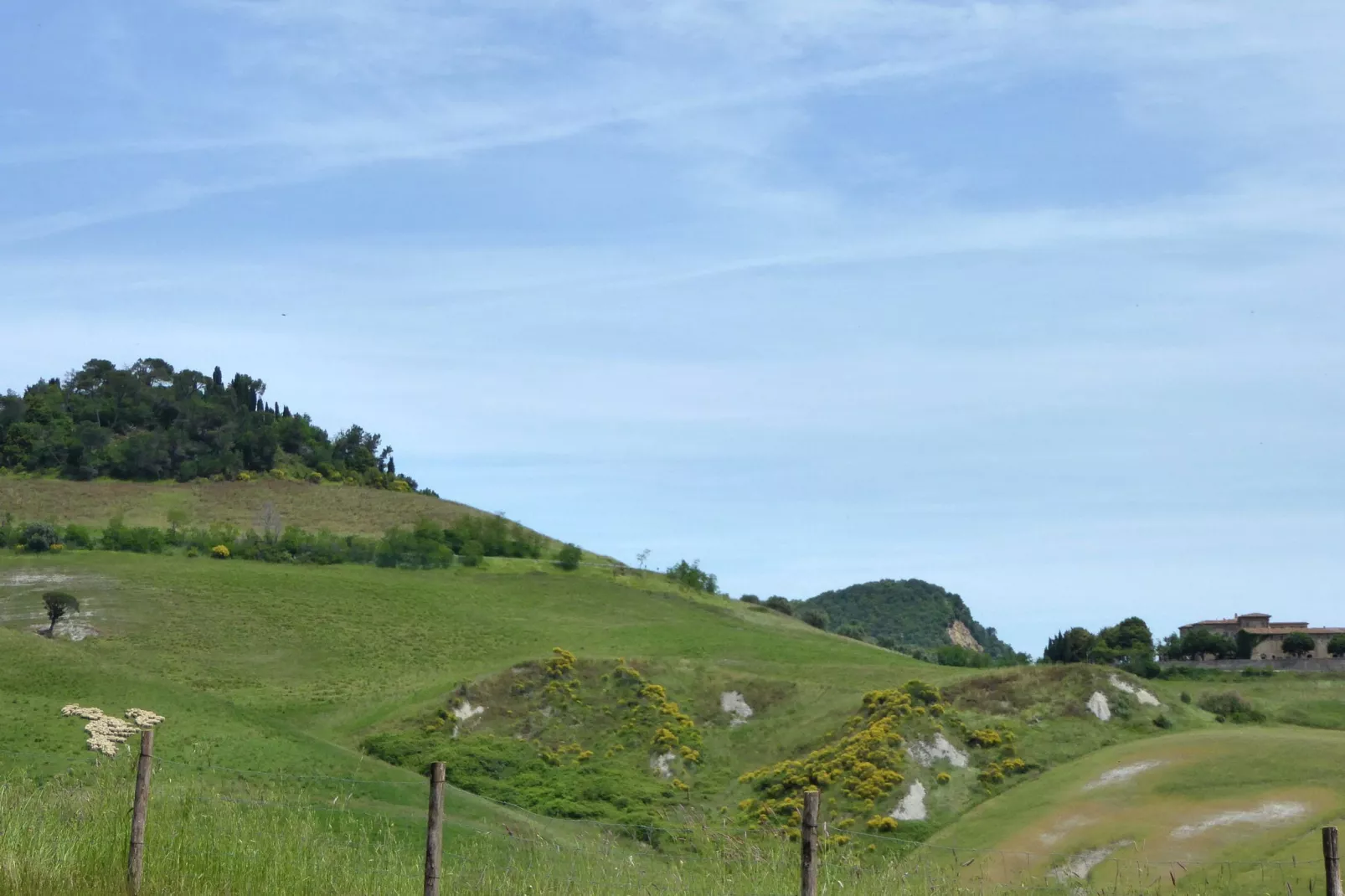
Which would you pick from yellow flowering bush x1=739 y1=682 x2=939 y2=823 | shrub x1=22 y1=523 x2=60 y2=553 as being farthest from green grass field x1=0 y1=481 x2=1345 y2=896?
shrub x1=22 y1=523 x2=60 y2=553

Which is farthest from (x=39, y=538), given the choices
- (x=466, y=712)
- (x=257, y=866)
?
(x=257, y=866)

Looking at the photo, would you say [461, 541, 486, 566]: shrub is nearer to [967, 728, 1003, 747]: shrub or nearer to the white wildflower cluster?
[967, 728, 1003, 747]: shrub

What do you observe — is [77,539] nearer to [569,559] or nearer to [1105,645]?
[569,559]

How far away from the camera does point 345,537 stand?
403ft

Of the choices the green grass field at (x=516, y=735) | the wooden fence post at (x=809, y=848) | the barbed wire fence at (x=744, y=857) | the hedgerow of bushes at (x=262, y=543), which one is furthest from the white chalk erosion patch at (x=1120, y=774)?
the hedgerow of bushes at (x=262, y=543)

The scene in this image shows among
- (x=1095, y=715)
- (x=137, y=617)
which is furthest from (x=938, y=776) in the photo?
(x=137, y=617)

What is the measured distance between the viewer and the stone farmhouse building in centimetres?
11181

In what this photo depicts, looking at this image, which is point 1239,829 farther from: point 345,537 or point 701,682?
point 345,537

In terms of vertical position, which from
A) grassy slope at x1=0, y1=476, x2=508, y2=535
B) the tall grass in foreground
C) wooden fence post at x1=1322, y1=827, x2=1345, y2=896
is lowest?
the tall grass in foreground

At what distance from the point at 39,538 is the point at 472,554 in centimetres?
3365

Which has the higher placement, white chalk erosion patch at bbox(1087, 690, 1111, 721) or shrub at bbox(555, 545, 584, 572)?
shrub at bbox(555, 545, 584, 572)

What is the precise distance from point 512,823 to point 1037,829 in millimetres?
14510

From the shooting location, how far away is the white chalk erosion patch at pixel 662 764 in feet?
190

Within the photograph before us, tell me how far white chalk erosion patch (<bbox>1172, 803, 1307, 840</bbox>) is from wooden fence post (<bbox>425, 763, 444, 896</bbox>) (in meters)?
26.2
